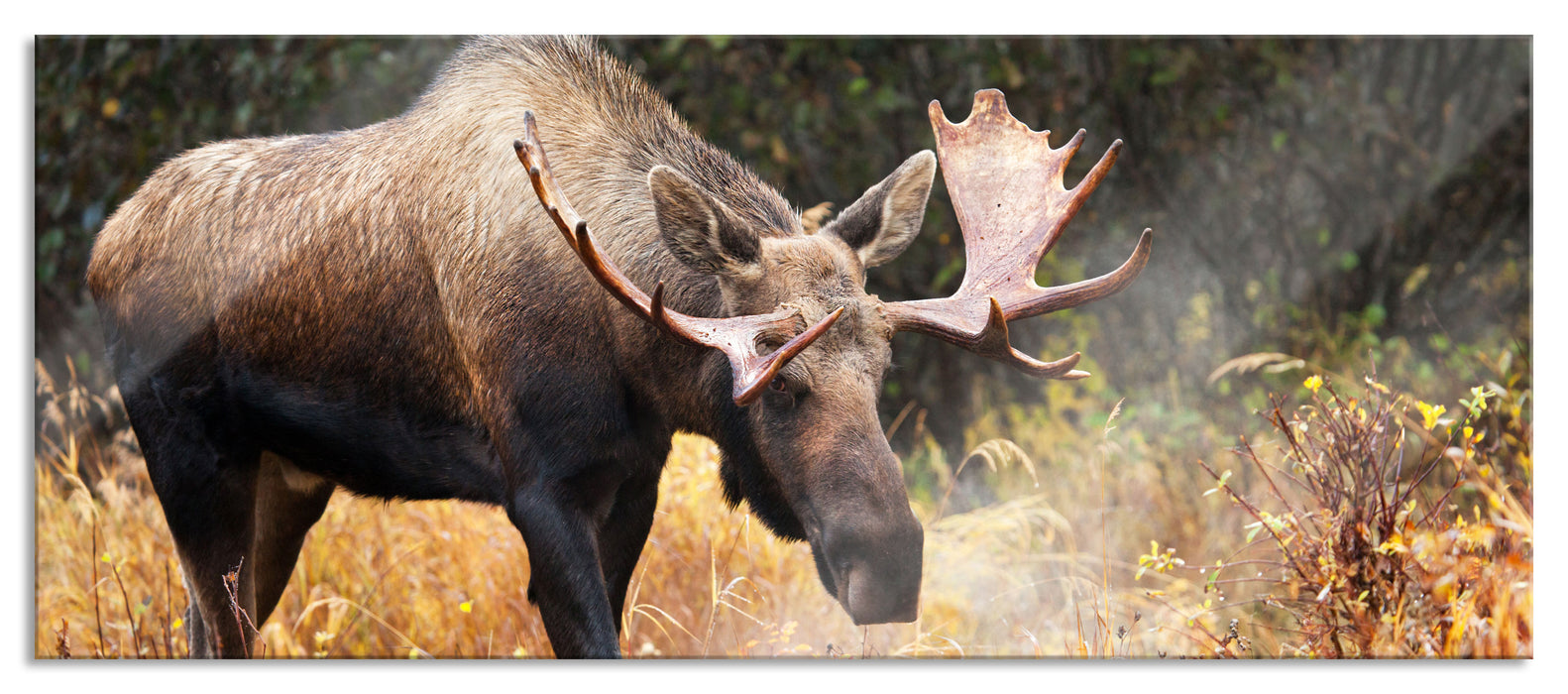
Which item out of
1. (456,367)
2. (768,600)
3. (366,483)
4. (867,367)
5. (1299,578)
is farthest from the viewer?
(768,600)

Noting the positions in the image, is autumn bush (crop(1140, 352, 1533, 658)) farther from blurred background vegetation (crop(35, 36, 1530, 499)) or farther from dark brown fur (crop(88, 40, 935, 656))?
blurred background vegetation (crop(35, 36, 1530, 499))

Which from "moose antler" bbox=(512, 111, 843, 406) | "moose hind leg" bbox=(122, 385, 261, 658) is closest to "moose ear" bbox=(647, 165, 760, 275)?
"moose antler" bbox=(512, 111, 843, 406)

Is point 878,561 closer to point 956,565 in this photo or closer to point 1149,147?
point 956,565

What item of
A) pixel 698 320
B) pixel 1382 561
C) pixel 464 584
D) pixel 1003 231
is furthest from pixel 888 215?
pixel 464 584

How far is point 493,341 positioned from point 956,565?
91.4 inches

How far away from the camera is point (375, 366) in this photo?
315cm

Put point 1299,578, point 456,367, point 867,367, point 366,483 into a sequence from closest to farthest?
point 867,367 < point 1299,578 < point 456,367 < point 366,483

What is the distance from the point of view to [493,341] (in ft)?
9.51

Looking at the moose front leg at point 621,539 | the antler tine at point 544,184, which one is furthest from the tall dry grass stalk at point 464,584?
the antler tine at point 544,184

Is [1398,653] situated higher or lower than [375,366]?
lower

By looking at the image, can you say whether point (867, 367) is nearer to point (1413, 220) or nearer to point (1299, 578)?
point (1299, 578)

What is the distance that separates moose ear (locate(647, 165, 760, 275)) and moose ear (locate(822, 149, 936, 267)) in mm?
277
